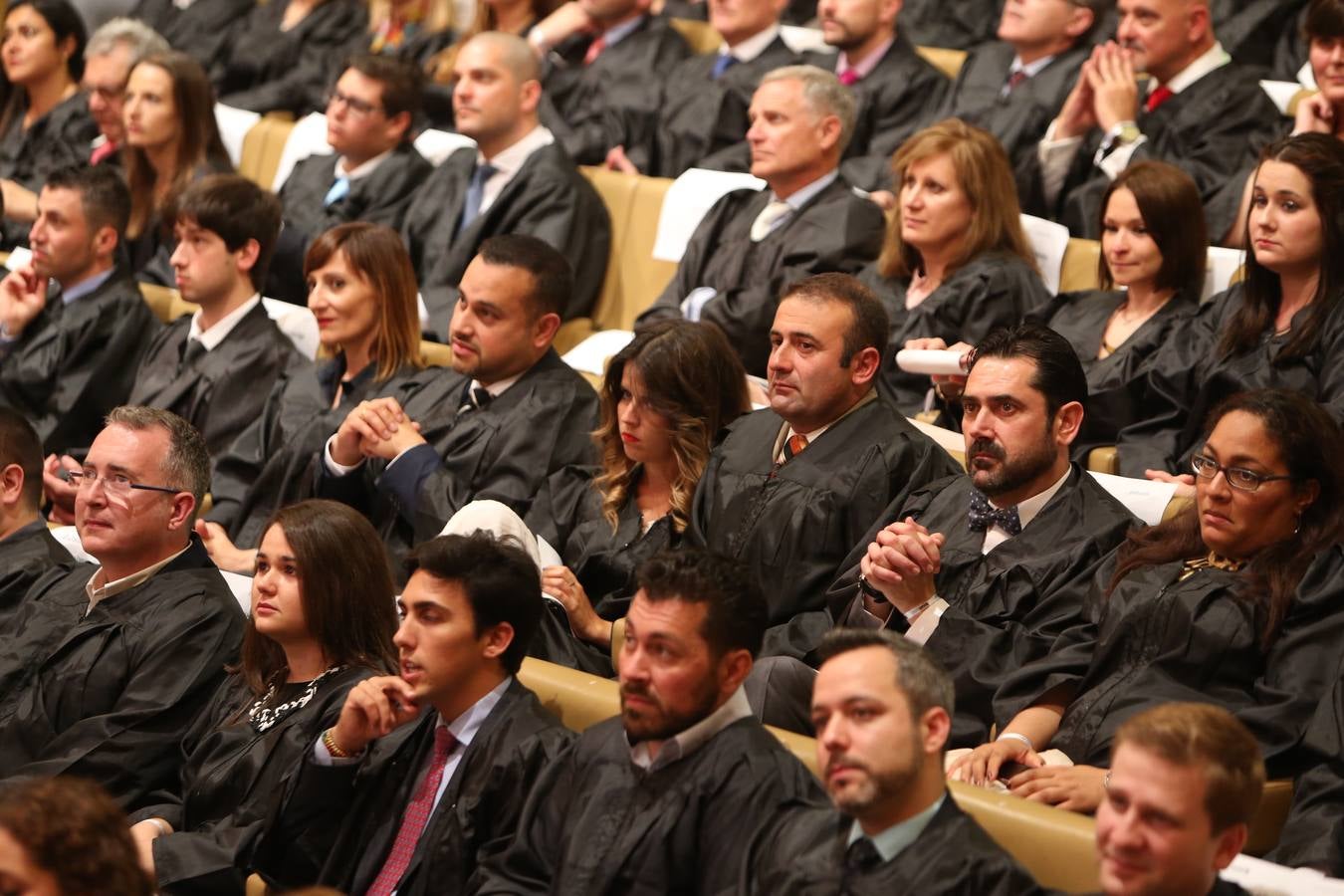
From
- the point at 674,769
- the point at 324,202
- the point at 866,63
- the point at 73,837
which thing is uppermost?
the point at 73,837

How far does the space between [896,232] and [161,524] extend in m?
1.95

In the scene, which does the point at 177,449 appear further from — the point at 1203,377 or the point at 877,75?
the point at 877,75

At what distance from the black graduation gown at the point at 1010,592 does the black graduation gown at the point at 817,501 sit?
0.13 m

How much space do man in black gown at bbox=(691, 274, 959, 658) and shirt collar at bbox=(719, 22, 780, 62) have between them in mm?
2669

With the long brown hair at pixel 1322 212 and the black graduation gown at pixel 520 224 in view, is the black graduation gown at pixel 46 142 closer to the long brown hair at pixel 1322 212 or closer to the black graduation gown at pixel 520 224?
the black graduation gown at pixel 520 224

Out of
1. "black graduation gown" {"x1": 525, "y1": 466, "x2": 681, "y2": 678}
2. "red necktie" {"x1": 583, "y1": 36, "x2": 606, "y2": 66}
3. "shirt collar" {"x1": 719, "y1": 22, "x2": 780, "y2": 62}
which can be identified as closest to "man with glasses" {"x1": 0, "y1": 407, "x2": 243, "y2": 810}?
"black graduation gown" {"x1": 525, "y1": 466, "x2": 681, "y2": 678}

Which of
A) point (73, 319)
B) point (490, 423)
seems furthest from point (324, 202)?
point (490, 423)

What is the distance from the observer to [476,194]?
5680 millimetres

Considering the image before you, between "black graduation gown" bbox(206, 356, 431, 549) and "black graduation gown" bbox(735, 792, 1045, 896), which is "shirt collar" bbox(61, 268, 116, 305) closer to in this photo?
"black graduation gown" bbox(206, 356, 431, 549)

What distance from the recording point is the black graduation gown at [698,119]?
6094 millimetres

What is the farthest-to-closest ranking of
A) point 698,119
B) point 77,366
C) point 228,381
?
point 698,119
point 77,366
point 228,381

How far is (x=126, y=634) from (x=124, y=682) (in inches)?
3.4

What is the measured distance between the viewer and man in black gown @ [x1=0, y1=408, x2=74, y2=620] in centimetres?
393

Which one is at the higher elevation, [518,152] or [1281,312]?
[1281,312]
